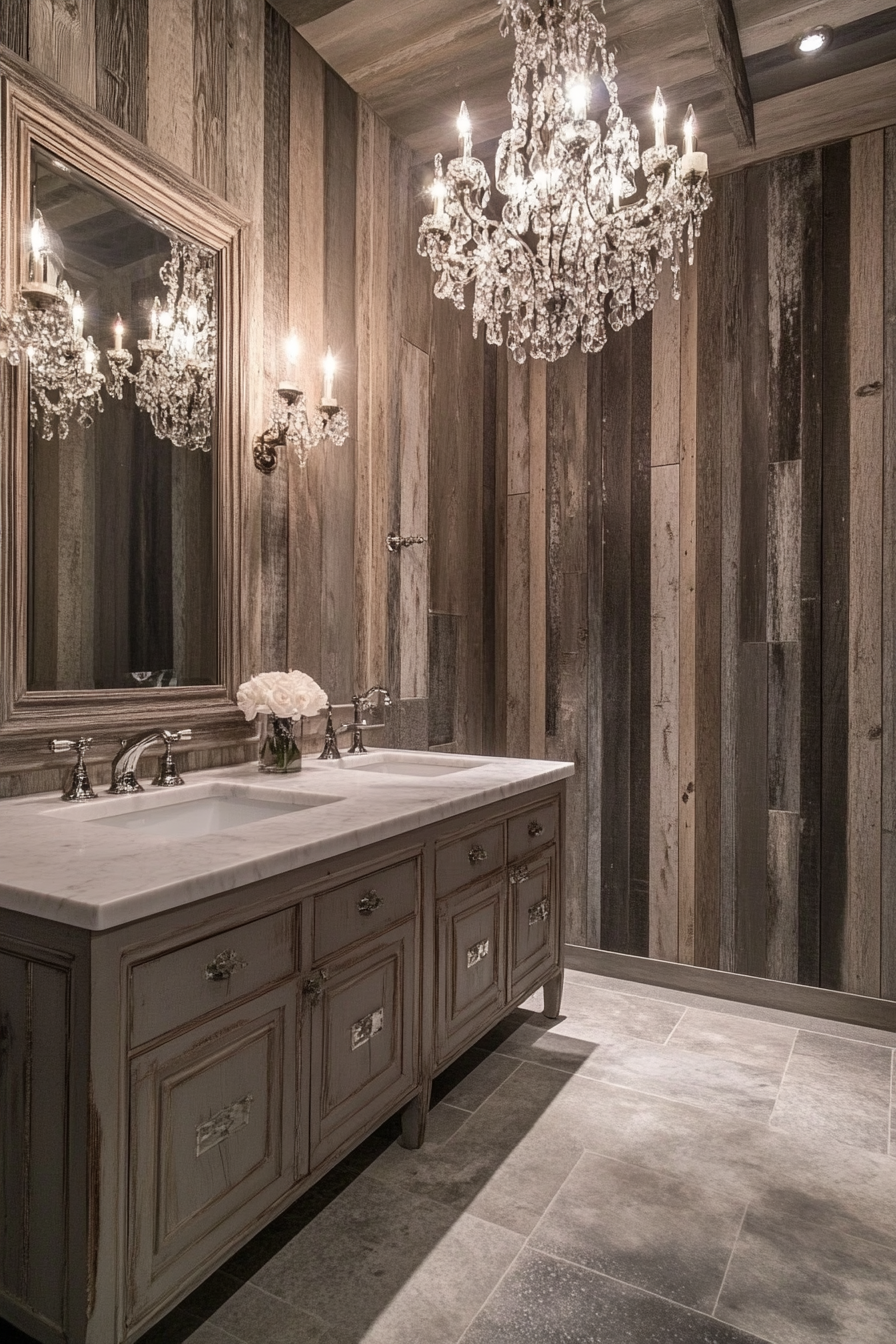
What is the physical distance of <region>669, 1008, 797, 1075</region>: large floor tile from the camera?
2432mm

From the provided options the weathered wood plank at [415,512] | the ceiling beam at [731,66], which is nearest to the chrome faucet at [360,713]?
the weathered wood plank at [415,512]

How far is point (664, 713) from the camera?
302 centimetres

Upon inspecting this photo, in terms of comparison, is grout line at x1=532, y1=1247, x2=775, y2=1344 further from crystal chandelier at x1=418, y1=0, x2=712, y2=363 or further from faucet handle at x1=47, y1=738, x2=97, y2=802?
crystal chandelier at x1=418, y1=0, x2=712, y2=363

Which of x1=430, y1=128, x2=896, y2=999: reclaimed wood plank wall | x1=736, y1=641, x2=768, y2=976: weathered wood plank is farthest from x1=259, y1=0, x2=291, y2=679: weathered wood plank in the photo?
x1=736, y1=641, x2=768, y2=976: weathered wood plank

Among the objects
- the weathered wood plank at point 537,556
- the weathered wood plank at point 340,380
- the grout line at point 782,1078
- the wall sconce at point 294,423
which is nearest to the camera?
the grout line at point 782,1078

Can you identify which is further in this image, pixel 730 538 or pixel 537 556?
pixel 537 556

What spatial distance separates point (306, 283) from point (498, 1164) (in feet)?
7.82

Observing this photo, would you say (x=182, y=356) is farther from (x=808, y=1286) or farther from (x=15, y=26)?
(x=808, y=1286)

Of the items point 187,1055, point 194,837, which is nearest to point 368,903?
point 194,837

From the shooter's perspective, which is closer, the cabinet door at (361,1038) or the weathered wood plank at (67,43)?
the cabinet door at (361,1038)

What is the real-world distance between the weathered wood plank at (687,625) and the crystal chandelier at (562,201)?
901 millimetres

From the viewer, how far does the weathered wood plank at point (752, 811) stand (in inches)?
112

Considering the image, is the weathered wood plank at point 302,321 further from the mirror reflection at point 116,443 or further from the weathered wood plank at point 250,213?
the mirror reflection at point 116,443

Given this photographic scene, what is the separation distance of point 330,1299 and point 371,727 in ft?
5.14
